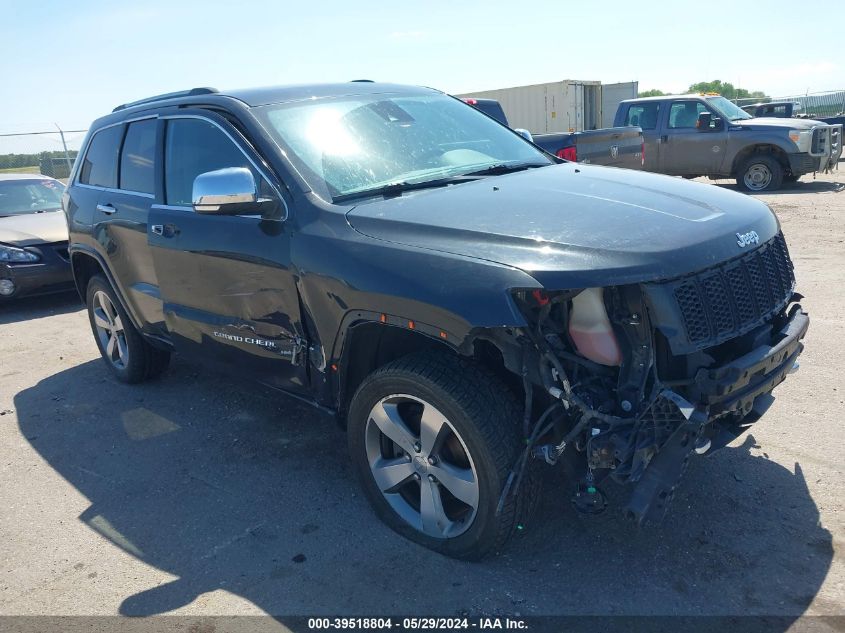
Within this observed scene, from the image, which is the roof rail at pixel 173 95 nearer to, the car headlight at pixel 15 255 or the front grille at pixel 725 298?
the front grille at pixel 725 298

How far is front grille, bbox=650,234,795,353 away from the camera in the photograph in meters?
2.63

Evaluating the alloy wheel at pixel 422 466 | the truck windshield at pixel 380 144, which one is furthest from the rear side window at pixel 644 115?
the alloy wheel at pixel 422 466

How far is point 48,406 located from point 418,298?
391 centimetres

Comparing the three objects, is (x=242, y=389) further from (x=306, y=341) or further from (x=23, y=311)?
(x=23, y=311)

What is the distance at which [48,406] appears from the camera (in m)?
5.47

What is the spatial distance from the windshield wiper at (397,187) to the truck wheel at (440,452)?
2.85ft

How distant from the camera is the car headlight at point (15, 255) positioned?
8.33m

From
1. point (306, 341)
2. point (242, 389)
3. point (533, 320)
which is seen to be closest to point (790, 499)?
point (533, 320)

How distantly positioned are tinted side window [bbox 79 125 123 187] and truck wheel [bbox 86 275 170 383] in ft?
2.48

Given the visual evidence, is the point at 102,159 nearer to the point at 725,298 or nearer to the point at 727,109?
the point at 725,298

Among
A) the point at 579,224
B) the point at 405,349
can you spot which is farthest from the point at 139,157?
the point at 579,224

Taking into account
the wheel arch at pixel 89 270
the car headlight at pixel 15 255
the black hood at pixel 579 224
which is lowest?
the car headlight at pixel 15 255

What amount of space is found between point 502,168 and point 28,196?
848cm

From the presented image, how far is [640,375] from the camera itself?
2646mm
